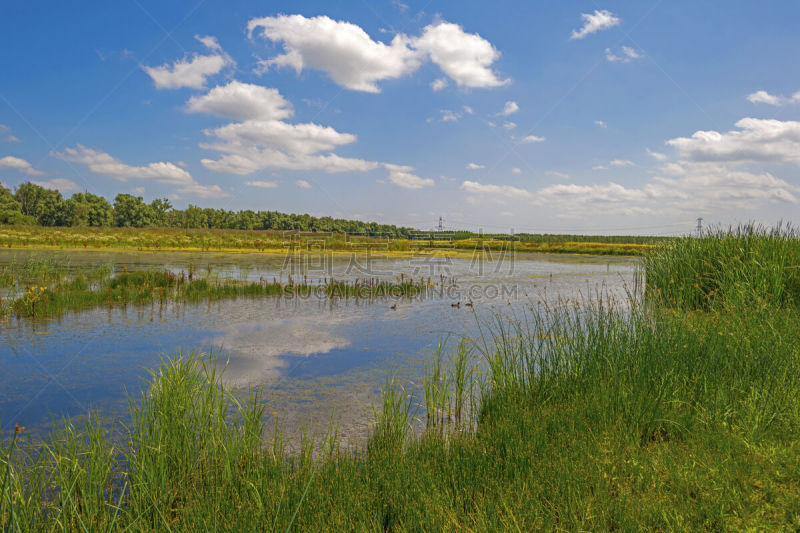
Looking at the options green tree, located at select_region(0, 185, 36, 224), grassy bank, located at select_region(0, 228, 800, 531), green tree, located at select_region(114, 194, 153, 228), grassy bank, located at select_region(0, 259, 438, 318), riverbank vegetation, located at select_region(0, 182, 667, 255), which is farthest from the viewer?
green tree, located at select_region(114, 194, 153, 228)

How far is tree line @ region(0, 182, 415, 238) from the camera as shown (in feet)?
222

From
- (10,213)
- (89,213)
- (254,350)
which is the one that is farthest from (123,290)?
(89,213)

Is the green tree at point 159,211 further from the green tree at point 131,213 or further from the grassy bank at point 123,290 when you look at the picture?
the grassy bank at point 123,290

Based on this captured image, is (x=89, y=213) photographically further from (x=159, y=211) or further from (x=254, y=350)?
(x=254, y=350)

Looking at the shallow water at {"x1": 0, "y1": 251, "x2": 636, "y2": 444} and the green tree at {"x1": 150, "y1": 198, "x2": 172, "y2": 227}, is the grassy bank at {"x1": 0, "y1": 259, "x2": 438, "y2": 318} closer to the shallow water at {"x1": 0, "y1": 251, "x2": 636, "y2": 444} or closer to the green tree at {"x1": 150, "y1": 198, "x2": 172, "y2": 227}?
the shallow water at {"x1": 0, "y1": 251, "x2": 636, "y2": 444}

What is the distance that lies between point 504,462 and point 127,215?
269ft

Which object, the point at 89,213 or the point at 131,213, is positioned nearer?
the point at 89,213

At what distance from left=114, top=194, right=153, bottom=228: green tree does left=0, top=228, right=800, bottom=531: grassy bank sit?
77.1 m

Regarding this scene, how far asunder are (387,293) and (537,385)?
10.1m

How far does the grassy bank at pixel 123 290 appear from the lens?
1030 cm

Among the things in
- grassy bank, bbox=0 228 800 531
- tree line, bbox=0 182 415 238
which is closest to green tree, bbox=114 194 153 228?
tree line, bbox=0 182 415 238

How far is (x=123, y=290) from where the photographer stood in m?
12.4

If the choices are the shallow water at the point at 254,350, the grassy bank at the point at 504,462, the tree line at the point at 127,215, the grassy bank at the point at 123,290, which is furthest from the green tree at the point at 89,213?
the grassy bank at the point at 504,462

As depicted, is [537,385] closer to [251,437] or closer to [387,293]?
[251,437]
